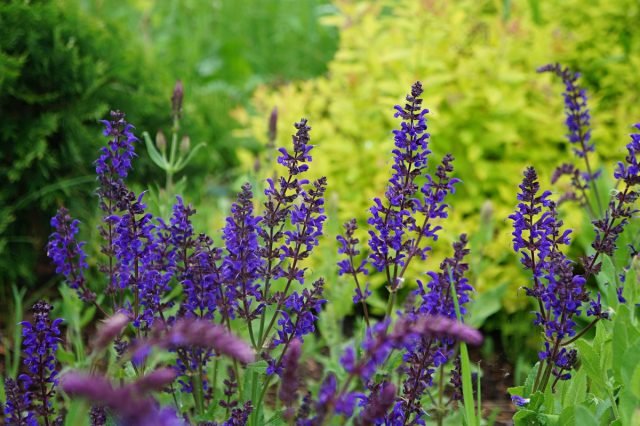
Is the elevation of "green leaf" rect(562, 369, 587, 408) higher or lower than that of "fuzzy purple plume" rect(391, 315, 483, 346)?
lower

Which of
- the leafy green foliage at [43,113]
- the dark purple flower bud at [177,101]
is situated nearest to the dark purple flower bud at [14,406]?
the dark purple flower bud at [177,101]

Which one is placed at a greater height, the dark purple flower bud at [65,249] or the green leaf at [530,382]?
the dark purple flower bud at [65,249]

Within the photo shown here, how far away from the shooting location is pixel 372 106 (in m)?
4.34

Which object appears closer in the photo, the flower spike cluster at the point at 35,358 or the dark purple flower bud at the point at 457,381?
the flower spike cluster at the point at 35,358

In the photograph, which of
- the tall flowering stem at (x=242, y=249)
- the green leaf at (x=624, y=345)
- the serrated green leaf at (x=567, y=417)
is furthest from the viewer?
the tall flowering stem at (x=242, y=249)

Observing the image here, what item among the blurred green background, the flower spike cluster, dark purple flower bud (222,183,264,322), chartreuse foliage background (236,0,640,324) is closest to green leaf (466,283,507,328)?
the blurred green background

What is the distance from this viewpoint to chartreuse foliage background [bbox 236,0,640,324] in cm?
406

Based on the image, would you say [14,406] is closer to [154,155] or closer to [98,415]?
[98,415]

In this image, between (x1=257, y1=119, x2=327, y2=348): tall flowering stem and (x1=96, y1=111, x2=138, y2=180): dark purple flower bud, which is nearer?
(x1=257, y1=119, x2=327, y2=348): tall flowering stem

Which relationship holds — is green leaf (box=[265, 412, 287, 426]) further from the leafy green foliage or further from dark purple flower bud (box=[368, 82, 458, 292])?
the leafy green foliage

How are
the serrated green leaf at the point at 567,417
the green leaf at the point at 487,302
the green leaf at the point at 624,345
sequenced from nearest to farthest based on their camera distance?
the green leaf at the point at 624,345, the serrated green leaf at the point at 567,417, the green leaf at the point at 487,302

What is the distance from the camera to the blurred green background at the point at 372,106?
4.02 m

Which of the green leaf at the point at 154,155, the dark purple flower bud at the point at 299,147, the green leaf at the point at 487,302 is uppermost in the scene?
the green leaf at the point at 154,155

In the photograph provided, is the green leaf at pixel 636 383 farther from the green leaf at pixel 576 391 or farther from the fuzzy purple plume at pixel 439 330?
the fuzzy purple plume at pixel 439 330
